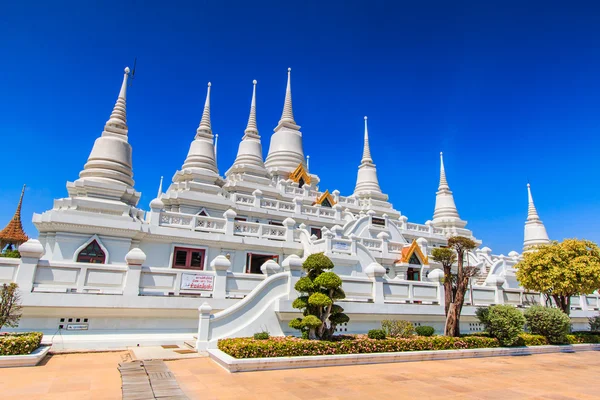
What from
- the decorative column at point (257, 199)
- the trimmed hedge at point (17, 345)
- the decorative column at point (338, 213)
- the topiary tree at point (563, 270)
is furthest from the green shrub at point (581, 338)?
the trimmed hedge at point (17, 345)

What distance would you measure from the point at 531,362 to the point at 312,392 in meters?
10.5

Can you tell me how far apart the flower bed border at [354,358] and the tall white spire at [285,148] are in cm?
2756

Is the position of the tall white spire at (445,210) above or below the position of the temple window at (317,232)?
above

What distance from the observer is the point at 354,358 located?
13.4m

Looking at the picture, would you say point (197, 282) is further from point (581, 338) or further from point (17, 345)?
point (581, 338)

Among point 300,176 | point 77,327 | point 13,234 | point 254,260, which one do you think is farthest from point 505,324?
point 13,234

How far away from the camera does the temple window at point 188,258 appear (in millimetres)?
22906

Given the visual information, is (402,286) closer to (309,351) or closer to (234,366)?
(309,351)

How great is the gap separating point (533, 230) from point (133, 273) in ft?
146

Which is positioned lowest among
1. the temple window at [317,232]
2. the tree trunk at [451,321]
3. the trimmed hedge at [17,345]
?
the trimmed hedge at [17,345]

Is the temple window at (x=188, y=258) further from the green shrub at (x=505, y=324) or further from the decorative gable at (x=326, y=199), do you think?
the green shrub at (x=505, y=324)

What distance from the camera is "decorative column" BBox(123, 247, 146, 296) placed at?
1528 centimetres

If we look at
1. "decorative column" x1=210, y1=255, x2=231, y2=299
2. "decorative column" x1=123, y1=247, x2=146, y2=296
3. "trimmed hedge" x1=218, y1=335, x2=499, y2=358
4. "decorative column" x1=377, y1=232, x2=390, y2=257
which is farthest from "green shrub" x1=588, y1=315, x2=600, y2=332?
"decorative column" x1=123, y1=247, x2=146, y2=296

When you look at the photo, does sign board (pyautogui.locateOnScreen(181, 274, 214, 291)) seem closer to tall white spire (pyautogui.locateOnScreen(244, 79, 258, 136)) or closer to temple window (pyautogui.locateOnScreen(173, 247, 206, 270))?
temple window (pyautogui.locateOnScreen(173, 247, 206, 270))
